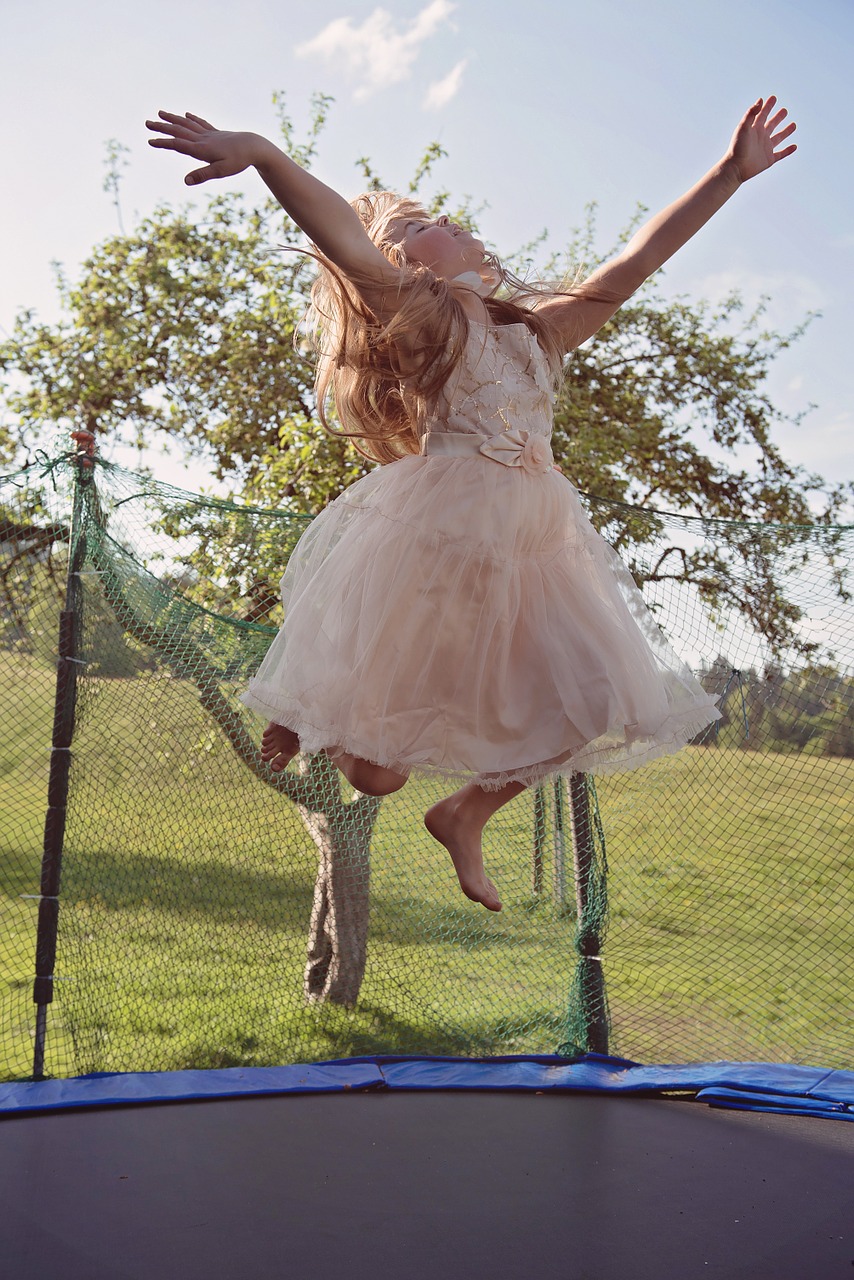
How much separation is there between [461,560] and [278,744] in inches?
16.5

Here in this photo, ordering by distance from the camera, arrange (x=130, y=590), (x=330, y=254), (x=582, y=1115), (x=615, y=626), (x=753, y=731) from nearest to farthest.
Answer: (x=330, y=254)
(x=615, y=626)
(x=582, y=1115)
(x=130, y=590)
(x=753, y=731)

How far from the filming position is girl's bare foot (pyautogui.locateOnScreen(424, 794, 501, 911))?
71.2 inches

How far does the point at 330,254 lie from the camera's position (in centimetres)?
165

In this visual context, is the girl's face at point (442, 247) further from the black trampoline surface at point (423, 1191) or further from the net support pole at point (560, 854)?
the net support pole at point (560, 854)

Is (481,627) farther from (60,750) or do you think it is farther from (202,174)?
(60,750)

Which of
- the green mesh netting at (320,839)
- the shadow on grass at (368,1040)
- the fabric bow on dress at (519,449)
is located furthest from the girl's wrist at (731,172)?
the shadow on grass at (368,1040)

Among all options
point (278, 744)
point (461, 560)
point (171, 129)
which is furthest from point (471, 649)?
point (171, 129)

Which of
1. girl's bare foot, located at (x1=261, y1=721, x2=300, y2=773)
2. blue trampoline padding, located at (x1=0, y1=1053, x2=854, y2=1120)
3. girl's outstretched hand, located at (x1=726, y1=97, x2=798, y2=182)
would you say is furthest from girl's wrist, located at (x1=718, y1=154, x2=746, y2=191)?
blue trampoline padding, located at (x1=0, y1=1053, x2=854, y2=1120)

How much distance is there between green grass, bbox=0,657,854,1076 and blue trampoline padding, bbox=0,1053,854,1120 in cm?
20

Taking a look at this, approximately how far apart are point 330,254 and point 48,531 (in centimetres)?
186

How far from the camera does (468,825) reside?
185 cm

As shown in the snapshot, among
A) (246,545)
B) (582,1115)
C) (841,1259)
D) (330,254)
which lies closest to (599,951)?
(582,1115)

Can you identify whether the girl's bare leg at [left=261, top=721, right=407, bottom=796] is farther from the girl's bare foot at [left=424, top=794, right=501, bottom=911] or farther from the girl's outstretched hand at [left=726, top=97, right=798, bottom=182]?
the girl's outstretched hand at [left=726, top=97, right=798, bottom=182]

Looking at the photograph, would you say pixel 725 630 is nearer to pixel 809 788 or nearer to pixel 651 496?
pixel 809 788
